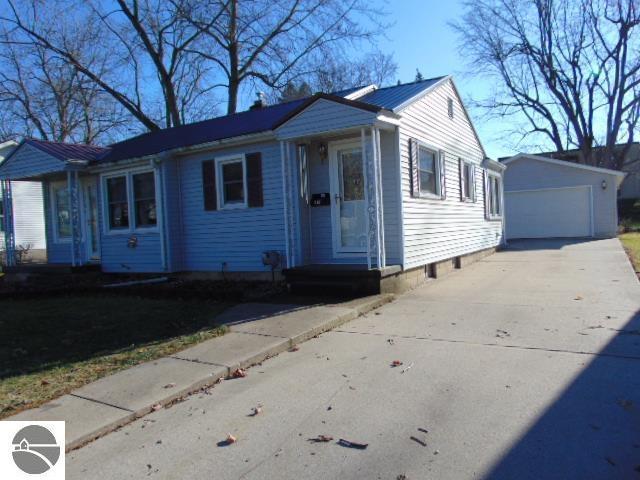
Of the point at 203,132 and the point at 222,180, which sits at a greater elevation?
the point at 203,132

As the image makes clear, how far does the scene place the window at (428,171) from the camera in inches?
403

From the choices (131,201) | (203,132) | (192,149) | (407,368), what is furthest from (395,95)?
(407,368)

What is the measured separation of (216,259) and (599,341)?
25.7ft

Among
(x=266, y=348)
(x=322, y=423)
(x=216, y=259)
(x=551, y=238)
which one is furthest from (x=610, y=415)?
(x=551, y=238)

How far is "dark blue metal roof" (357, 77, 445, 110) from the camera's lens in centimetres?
954

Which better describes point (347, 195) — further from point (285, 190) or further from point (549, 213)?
point (549, 213)

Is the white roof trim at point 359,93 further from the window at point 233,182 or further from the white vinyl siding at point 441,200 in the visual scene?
the window at point 233,182

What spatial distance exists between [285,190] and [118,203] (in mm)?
5386

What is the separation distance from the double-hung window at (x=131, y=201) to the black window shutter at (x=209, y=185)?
138 cm

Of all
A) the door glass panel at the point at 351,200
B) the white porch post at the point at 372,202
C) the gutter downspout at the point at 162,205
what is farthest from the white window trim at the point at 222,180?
the white porch post at the point at 372,202

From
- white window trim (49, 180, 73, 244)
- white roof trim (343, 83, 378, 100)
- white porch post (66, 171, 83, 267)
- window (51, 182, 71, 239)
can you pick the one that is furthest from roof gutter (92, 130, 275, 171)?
white window trim (49, 180, 73, 244)

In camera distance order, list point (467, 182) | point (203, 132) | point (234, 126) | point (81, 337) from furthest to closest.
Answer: point (467, 182)
point (203, 132)
point (234, 126)
point (81, 337)

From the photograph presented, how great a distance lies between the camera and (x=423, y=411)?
3783 mm

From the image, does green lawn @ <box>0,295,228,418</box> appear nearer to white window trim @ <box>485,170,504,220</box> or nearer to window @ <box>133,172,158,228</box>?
window @ <box>133,172,158,228</box>
